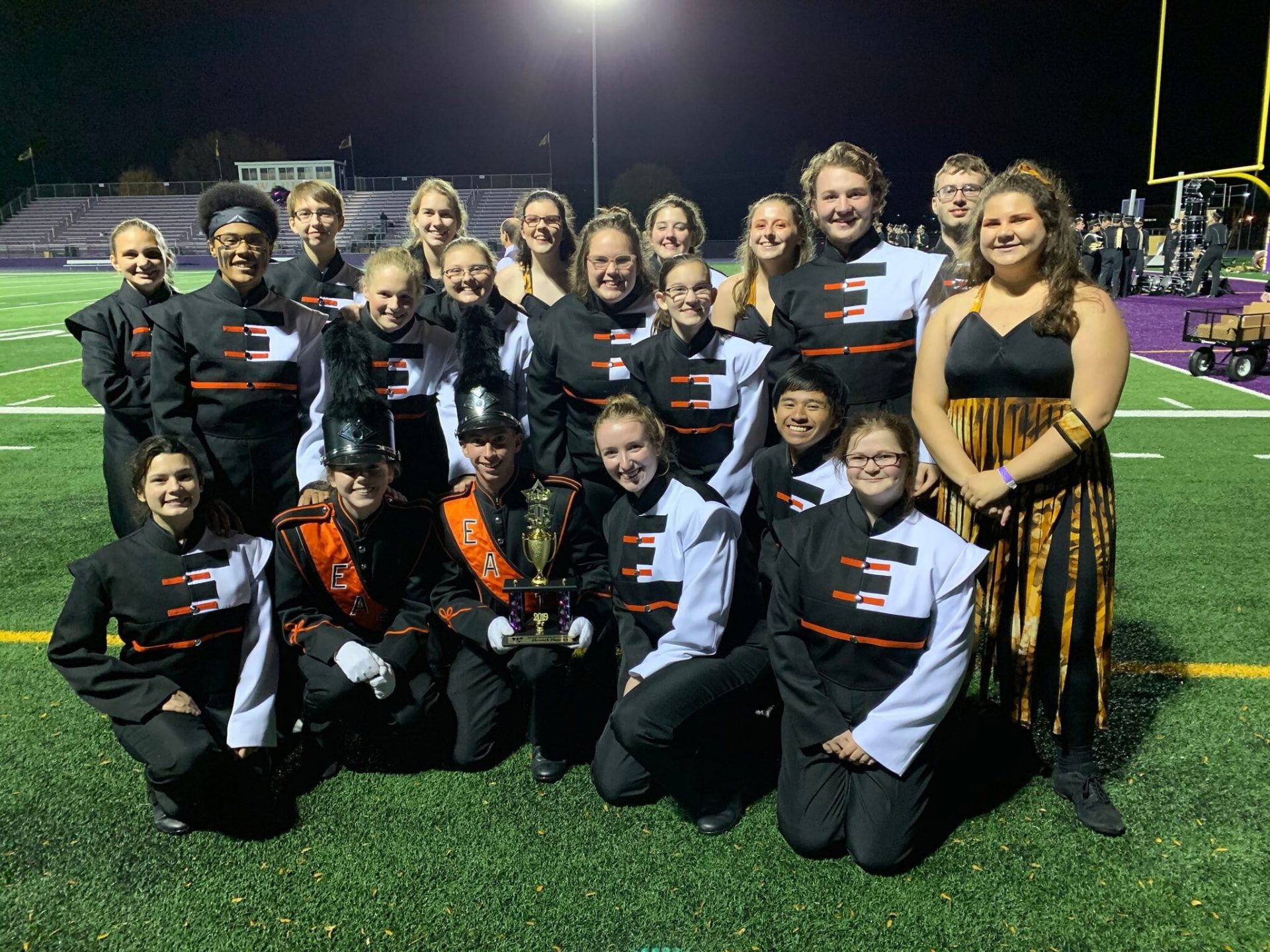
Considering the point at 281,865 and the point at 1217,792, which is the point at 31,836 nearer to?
the point at 281,865

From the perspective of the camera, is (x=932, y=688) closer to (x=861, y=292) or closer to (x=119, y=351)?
(x=861, y=292)

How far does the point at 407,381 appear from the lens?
332 centimetres

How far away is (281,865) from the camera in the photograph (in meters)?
2.36

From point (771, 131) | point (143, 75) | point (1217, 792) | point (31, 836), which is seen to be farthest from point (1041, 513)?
point (143, 75)

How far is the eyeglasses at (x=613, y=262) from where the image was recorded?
128 inches

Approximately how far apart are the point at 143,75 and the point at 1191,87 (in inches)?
1933

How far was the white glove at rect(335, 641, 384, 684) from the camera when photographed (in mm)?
2635

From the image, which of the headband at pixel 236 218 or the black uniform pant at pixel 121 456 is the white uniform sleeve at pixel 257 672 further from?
the black uniform pant at pixel 121 456

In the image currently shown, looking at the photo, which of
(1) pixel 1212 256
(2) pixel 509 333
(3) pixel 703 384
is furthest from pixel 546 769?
(1) pixel 1212 256

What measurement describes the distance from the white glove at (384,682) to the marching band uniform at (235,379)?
84cm

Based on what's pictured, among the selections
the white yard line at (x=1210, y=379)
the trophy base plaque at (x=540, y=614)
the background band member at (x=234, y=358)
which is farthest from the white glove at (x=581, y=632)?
the white yard line at (x=1210, y=379)

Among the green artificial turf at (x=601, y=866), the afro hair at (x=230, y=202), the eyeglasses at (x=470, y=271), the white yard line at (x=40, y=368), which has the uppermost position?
the afro hair at (x=230, y=202)

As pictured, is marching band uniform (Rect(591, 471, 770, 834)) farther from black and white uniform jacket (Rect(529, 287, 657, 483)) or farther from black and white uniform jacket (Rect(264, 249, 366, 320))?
black and white uniform jacket (Rect(264, 249, 366, 320))

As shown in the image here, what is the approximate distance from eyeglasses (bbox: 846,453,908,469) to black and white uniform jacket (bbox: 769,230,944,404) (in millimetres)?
627
